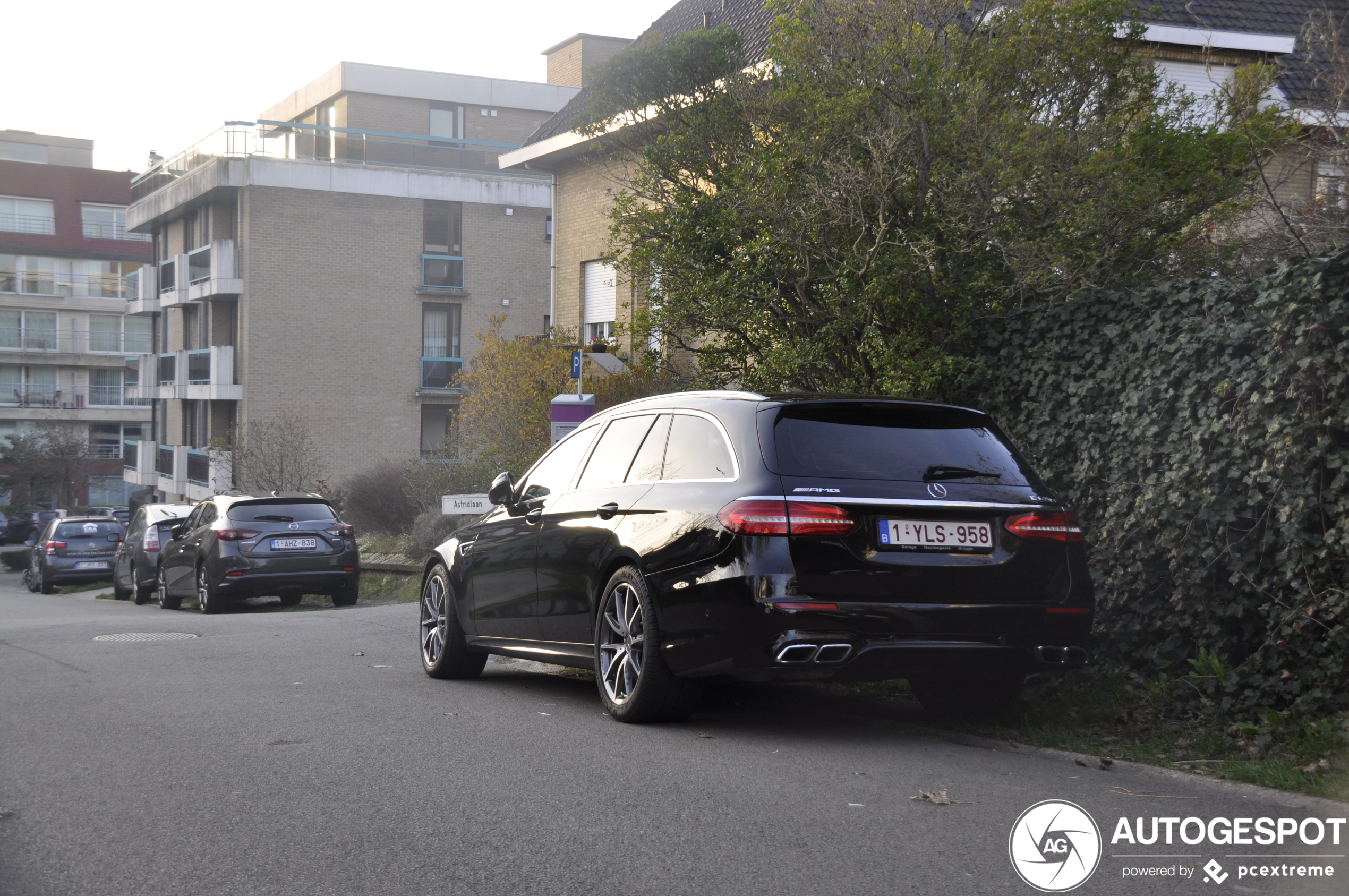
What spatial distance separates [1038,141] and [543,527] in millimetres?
5276

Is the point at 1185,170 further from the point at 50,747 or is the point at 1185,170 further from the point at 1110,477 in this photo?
the point at 50,747

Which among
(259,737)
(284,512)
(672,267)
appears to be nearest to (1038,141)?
(672,267)

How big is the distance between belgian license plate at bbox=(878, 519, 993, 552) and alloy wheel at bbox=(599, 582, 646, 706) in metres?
1.31

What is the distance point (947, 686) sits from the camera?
7277mm

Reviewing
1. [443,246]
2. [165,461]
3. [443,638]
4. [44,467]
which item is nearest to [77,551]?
[443,246]

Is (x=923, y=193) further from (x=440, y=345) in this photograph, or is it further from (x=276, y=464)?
(x=440, y=345)

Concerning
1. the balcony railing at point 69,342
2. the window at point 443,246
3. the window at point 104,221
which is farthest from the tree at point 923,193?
the window at point 104,221

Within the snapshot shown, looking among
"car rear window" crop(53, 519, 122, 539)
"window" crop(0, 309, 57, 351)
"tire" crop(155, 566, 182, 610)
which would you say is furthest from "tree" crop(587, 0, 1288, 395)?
"window" crop(0, 309, 57, 351)

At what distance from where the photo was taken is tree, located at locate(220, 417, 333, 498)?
108 ft

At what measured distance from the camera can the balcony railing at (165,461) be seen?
4906 cm

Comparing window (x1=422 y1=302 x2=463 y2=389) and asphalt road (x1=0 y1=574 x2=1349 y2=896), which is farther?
window (x1=422 y1=302 x2=463 y2=389)

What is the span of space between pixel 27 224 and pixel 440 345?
4235 centimetres

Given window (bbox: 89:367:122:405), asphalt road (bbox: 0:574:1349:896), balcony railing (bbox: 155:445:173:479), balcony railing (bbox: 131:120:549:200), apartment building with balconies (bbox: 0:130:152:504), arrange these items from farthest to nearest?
window (bbox: 89:367:122:405) → apartment building with balconies (bbox: 0:130:152:504) → balcony railing (bbox: 155:445:173:479) → balcony railing (bbox: 131:120:549:200) → asphalt road (bbox: 0:574:1349:896)

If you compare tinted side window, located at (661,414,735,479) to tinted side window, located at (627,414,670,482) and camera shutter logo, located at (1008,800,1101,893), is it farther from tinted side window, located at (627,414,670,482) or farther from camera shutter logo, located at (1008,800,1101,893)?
camera shutter logo, located at (1008,800,1101,893)
